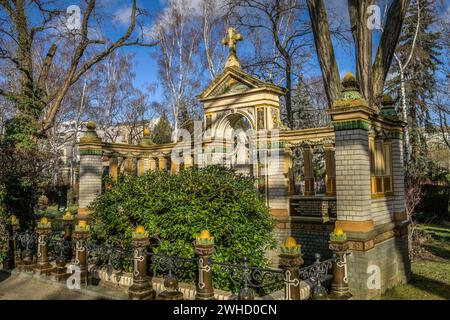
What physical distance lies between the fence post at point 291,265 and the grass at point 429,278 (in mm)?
3431

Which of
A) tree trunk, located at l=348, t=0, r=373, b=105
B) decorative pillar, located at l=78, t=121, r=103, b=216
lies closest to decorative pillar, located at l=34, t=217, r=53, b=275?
decorative pillar, located at l=78, t=121, r=103, b=216

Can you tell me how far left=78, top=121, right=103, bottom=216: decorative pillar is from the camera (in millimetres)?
13273

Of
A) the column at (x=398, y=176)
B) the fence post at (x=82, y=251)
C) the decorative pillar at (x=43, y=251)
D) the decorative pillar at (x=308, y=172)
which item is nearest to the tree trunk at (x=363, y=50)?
the column at (x=398, y=176)

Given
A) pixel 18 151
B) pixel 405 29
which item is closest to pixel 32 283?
pixel 18 151

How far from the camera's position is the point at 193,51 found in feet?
76.4

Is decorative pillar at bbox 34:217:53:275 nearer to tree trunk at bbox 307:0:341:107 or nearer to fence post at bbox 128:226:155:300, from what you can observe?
fence post at bbox 128:226:155:300

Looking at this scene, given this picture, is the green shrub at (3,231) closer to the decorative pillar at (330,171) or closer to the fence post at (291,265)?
the fence post at (291,265)

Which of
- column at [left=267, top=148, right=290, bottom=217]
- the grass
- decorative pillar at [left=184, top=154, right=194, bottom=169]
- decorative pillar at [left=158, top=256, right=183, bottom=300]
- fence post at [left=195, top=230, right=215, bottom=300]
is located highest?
decorative pillar at [left=184, top=154, right=194, bottom=169]

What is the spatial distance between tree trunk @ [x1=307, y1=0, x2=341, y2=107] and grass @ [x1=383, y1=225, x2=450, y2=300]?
5.11m

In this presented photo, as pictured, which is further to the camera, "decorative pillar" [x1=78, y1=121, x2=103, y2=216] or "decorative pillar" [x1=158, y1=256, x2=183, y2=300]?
"decorative pillar" [x1=78, y1=121, x2=103, y2=216]

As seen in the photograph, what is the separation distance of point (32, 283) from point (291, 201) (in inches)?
260

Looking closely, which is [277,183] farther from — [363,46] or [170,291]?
[170,291]

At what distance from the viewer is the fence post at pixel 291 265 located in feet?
17.6

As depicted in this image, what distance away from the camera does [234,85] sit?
1241 cm
